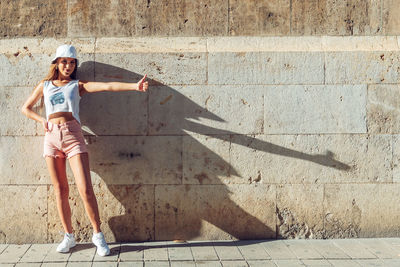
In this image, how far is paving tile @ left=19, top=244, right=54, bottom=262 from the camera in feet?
16.1

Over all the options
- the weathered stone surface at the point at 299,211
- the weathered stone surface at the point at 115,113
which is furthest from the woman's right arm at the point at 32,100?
the weathered stone surface at the point at 299,211

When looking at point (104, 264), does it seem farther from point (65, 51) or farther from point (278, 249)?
point (65, 51)

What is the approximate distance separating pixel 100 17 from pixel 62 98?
1.26 meters

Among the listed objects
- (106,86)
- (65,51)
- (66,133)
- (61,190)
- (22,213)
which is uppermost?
(65,51)

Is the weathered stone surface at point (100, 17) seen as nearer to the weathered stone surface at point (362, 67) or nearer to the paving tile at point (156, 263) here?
the weathered stone surface at point (362, 67)

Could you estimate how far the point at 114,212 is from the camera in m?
5.49

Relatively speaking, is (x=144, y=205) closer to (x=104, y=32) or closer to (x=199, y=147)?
(x=199, y=147)

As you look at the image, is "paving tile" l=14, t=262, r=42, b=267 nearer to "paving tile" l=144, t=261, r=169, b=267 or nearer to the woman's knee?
the woman's knee

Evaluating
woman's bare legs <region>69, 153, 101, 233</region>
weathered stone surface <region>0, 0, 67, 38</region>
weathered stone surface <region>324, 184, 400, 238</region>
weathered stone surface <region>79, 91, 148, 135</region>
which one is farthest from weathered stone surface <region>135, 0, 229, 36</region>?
weathered stone surface <region>324, 184, 400, 238</region>

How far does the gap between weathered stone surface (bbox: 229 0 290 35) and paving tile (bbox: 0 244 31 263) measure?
11.9 feet

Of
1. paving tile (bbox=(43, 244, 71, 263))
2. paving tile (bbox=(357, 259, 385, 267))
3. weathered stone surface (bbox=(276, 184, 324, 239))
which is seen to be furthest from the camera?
weathered stone surface (bbox=(276, 184, 324, 239))

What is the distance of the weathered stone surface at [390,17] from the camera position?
18.8 ft

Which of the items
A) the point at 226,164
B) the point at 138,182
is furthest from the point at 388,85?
the point at 138,182

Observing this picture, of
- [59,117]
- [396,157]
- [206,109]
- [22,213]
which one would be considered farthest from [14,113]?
[396,157]
